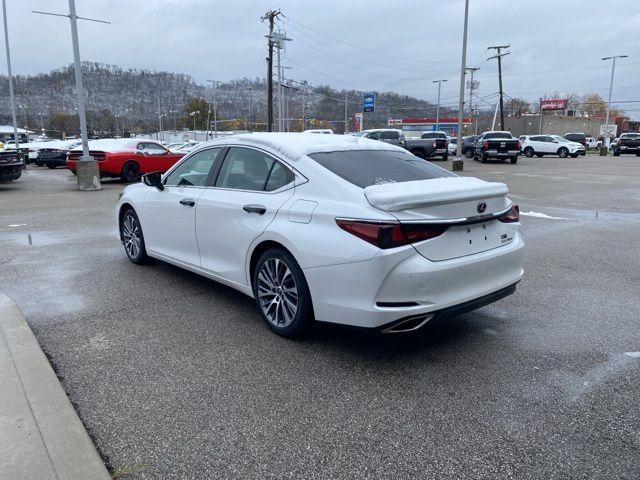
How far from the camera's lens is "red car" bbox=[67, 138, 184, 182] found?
18.0 m

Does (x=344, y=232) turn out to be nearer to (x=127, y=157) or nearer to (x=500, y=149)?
(x=127, y=157)

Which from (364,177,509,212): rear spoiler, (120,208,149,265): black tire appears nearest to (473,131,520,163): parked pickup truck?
(120,208,149,265): black tire

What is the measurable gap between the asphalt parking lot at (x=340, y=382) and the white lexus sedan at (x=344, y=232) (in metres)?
0.41

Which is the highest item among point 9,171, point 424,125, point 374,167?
point 424,125

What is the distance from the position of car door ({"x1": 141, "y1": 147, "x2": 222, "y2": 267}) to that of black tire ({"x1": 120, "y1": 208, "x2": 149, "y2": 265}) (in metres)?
0.26

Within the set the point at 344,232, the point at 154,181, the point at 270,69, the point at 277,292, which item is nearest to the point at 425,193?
the point at 344,232

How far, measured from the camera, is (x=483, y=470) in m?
2.62

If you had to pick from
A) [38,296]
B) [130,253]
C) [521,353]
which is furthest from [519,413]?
[130,253]

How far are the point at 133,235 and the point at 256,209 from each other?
284 centimetres

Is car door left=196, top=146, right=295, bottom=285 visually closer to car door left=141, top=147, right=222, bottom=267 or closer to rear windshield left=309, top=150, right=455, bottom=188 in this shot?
car door left=141, top=147, right=222, bottom=267

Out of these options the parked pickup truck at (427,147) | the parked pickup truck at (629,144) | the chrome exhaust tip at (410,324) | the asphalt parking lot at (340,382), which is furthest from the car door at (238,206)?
the parked pickup truck at (629,144)

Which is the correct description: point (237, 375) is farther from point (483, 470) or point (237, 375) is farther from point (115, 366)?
point (483, 470)

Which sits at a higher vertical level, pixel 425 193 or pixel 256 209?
pixel 425 193

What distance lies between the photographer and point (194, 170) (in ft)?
17.8
